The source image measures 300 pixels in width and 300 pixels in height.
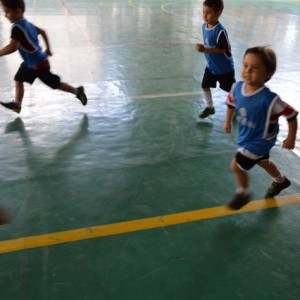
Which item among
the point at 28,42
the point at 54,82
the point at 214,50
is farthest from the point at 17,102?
the point at 214,50

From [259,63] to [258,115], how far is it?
1.14 ft

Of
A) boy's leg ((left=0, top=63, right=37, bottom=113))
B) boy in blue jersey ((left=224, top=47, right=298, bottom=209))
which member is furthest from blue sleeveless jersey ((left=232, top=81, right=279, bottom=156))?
boy's leg ((left=0, top=63, right=37, bottom=113))

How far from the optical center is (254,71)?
7.49ft

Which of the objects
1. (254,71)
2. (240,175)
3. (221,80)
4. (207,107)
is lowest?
(207,107)

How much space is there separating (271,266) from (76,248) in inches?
51.6

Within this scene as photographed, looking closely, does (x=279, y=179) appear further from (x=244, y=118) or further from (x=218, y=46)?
(x=218, y=46)

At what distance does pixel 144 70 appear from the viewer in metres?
6.16

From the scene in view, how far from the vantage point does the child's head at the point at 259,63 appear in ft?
7.38

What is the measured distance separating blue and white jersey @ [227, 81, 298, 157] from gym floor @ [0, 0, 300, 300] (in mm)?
617

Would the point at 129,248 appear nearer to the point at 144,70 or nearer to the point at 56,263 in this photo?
the point at 56,263

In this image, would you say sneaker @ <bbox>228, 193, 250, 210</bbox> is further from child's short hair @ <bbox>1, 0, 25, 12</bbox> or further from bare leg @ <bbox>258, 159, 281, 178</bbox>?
child's short hair @ <bbox>1, 0, 25, 12</bbox>

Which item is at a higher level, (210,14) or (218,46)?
(210,14)

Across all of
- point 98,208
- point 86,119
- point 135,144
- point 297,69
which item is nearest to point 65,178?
point 98,208

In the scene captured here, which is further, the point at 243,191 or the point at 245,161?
the point at 243,191
